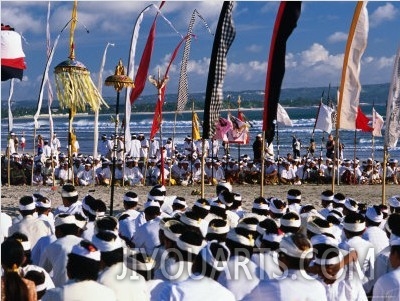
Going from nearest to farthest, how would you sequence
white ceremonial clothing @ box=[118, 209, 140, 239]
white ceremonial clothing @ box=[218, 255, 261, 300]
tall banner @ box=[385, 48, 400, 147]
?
white ceremonial clothing @ box=[218, 255, 261, 300]
white ceremonial clothing @ box=[118, 209, 140, 239]
tall banner @ box=[385, 48, 400, 147]

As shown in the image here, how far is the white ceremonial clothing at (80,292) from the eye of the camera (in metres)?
4.15

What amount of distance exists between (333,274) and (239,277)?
0.71 m

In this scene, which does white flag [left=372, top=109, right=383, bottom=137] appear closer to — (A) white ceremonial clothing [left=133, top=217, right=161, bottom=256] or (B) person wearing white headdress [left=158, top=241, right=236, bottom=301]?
(A) white ceremonial clothing [left=133, top=217, right=161, bottom=256]

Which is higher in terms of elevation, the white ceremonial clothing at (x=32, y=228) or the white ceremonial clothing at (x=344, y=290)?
the white ceremonial clothing at (x=32, y=228)

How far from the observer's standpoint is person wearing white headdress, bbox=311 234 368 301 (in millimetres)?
4980

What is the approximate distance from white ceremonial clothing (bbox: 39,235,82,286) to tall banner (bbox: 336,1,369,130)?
541cm

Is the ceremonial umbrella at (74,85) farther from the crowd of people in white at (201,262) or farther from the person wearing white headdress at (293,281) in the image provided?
the person wearing white headdress at (293,281)

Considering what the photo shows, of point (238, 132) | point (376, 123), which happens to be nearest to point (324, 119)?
point (376, 123)

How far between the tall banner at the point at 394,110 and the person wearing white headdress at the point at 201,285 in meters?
6.48

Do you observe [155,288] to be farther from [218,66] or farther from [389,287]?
[218,66]

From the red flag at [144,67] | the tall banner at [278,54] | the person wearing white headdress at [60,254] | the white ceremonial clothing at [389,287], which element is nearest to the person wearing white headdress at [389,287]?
the white ceremonial clothing at [389,287]

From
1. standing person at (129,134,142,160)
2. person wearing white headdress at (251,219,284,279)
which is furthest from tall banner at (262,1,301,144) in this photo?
standing person at (129,134,142,160)

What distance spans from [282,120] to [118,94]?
31.2 feet

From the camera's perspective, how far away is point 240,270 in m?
5.31
